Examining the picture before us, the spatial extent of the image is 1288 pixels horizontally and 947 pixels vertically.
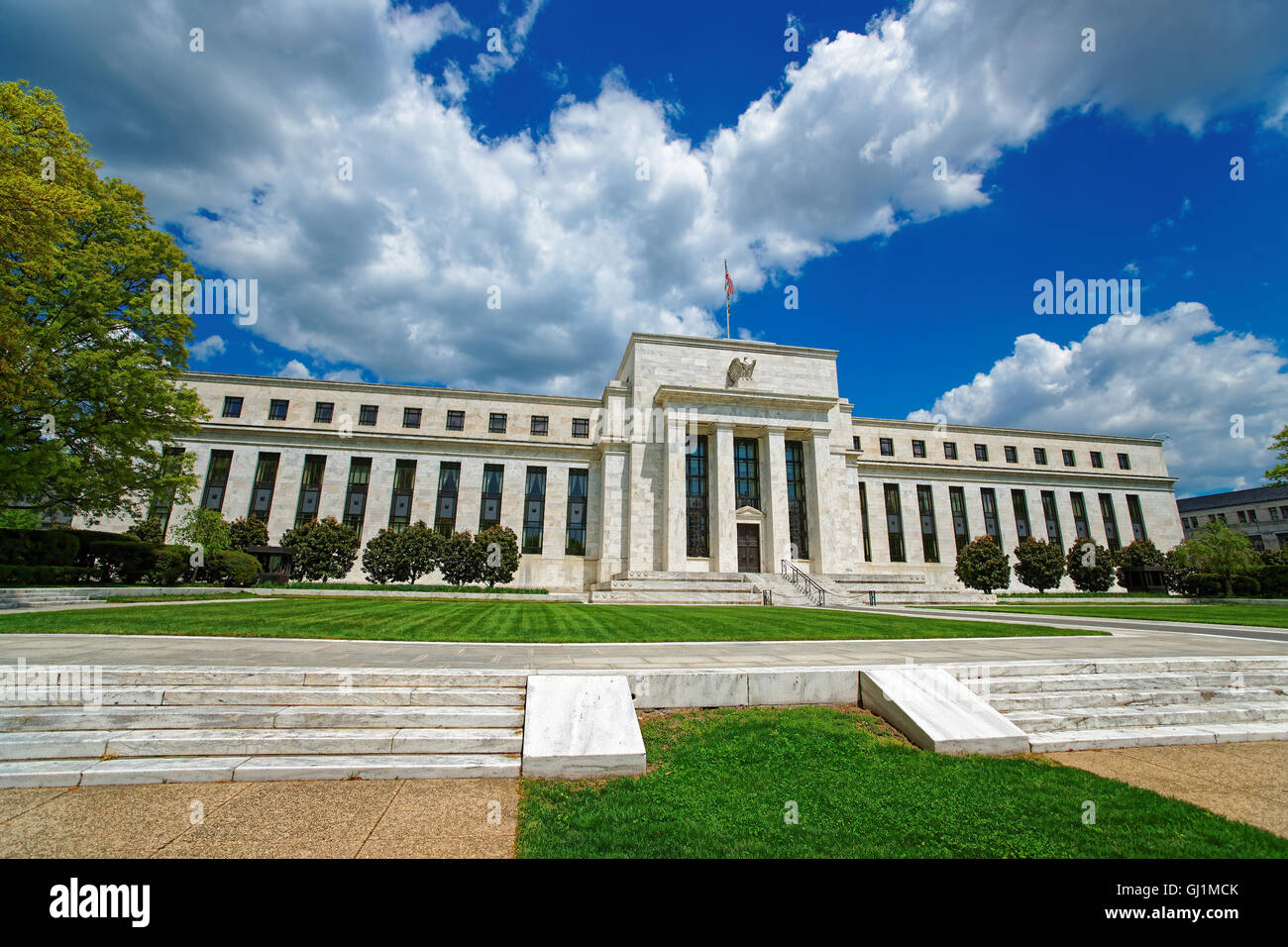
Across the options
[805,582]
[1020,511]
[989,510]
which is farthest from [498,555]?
[1020,511]

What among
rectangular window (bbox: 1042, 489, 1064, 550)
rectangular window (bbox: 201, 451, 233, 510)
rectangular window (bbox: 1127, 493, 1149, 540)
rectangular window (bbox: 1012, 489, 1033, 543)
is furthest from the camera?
rectangular window (bbox: 1127, 493, 1149, 540)

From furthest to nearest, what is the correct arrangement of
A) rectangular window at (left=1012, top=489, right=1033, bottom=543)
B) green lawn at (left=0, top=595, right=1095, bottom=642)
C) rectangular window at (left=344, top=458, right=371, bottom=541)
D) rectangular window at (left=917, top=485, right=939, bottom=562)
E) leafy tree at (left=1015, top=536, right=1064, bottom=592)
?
rectangular window at (left=1012, top=489, right=1033, bottom=543) → rectangular window at (left=917, top=485, right=939, bottom=562) → rectangular window at (left=344, top=458, right=371, bottom=541) → leafy tree at (left=1015, top=536, right=1064, bottom=592) → green lawn at (left=0, top=595, right=1095, bottom=642)

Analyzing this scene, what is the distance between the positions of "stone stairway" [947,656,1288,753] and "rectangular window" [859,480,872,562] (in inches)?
1660

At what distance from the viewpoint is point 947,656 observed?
400 inches

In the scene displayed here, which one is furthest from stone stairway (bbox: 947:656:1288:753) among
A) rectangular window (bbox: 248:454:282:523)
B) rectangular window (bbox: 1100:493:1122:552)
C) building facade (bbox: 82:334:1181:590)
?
rectangular window (bbox: 1100:493:1122:552)

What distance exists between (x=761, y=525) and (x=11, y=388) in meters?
38.2

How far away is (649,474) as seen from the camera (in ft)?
138

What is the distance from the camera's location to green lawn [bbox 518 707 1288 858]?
450 cm

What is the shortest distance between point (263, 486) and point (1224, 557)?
236 ft

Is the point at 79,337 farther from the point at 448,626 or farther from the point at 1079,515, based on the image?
the point at 1079,515

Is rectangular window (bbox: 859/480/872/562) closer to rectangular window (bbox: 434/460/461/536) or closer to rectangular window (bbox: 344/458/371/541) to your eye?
rectangular window (bbox: 434/460/461/536)

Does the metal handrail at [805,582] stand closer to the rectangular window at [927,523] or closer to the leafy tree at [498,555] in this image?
the leafy tree at [498,555]

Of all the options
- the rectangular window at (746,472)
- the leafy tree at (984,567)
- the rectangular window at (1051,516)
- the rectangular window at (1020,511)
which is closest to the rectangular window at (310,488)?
the rectangular window at (746,472)
